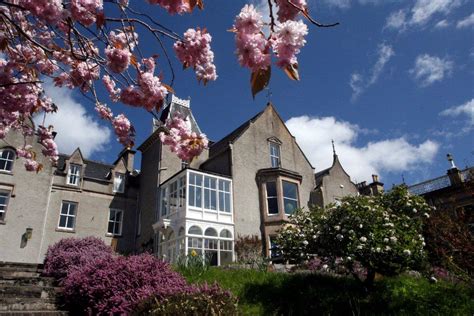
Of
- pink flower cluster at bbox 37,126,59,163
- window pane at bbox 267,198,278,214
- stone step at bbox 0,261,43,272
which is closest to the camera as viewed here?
pink flower cluster at bbox 37,126,59,163

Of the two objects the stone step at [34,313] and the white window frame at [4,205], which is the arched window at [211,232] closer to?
the white window frame at [4,205]

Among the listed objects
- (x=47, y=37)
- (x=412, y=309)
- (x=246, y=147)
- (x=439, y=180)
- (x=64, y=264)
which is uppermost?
(x=246, y=147)

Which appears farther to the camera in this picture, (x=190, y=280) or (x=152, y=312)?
(x=190, y=280)

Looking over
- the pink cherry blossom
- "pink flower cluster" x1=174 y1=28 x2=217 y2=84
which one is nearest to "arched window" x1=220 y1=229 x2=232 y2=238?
the pink cherry blossom

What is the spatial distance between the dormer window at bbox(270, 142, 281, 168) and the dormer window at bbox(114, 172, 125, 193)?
11.1 meters

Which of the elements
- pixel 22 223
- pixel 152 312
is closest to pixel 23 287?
pixel 152 312

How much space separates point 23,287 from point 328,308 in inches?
273

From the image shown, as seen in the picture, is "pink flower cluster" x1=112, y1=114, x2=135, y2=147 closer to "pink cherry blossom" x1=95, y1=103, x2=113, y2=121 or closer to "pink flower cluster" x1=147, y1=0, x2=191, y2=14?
"pink cherry blossom" x1=95, y1=103, x2=113, y2=121

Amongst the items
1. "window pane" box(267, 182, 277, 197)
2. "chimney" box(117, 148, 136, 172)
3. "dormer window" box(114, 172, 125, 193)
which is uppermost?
"chimney" box(117, 148, 136, 172)

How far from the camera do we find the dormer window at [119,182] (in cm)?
2523

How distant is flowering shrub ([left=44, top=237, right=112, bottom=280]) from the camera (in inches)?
423

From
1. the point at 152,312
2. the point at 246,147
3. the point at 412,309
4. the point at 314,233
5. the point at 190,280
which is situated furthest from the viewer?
the point at 246,147

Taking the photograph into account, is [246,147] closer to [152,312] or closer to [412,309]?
[412,309]

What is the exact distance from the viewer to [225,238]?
1980 cm
